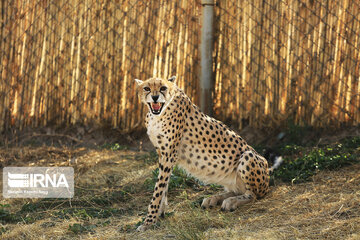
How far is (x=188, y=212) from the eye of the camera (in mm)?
3434

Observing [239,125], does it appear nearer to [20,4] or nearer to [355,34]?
[355,34]

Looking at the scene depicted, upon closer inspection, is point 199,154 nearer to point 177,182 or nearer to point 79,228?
point 177,182

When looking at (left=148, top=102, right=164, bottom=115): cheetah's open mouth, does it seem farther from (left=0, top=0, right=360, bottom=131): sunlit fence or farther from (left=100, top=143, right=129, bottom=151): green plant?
(left=100, top=143, right=129, bottom=151): green plant

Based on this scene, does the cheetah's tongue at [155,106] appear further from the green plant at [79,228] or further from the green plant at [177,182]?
the green plant at [177,182]

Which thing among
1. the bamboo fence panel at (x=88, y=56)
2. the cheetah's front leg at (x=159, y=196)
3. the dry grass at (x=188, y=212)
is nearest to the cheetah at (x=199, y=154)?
the cheetah's front leg at (x=159, y=196)

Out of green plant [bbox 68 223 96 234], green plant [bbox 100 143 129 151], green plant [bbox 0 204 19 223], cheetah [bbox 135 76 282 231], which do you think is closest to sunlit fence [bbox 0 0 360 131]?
green plant [bbox 100 143 129 151]

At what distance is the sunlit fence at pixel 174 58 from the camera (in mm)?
4645

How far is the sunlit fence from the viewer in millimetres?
4645

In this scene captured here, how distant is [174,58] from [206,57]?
1.13 ft

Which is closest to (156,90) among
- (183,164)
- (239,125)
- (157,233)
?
(183,164)

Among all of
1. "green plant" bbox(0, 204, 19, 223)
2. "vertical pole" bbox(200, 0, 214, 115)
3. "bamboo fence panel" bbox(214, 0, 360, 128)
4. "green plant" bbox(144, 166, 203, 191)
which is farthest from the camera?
"vertical pole" bbox(200, 0, 214, 115)

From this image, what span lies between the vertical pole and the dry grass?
910mm

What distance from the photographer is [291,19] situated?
4707 mm

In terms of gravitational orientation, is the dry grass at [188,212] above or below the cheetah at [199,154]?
below
